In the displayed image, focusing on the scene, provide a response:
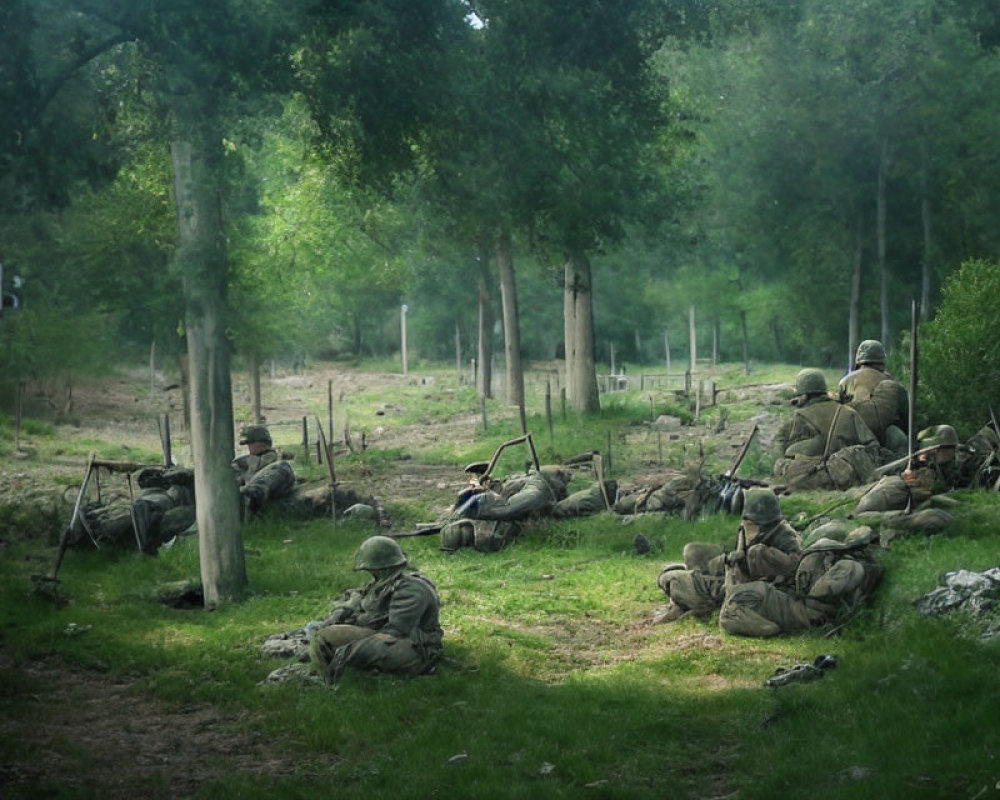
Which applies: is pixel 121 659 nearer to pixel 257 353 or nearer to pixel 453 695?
pixel 453 695

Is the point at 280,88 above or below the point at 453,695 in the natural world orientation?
above

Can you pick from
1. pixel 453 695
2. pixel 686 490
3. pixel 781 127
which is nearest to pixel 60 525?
pixel 686 490

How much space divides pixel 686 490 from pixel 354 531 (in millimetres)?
5405

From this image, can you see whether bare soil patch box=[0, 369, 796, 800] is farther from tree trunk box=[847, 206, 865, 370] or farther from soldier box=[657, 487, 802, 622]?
tree trunk box=[847, 206, 865, 370]

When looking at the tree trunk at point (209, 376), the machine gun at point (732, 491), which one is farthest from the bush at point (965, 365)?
the tree trunk at point (209, 376)

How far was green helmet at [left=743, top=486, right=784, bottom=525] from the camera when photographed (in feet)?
50.0

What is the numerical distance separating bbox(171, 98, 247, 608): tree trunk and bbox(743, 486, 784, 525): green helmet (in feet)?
21.4

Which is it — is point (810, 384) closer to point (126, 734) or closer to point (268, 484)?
point (268, 484)

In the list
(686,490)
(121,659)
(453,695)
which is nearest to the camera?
(453,695)

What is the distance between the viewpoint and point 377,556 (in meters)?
13.7

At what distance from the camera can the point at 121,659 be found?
15.0m

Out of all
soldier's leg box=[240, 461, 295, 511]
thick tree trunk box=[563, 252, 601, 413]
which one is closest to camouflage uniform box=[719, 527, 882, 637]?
soldier's leg box=[240, 461, 295, 511]

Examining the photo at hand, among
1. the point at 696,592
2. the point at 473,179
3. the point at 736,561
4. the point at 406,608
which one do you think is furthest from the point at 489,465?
the point at 406,608

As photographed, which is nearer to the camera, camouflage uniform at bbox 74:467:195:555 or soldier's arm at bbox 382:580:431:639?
soldier's arm at bbox 382:580:431:639
